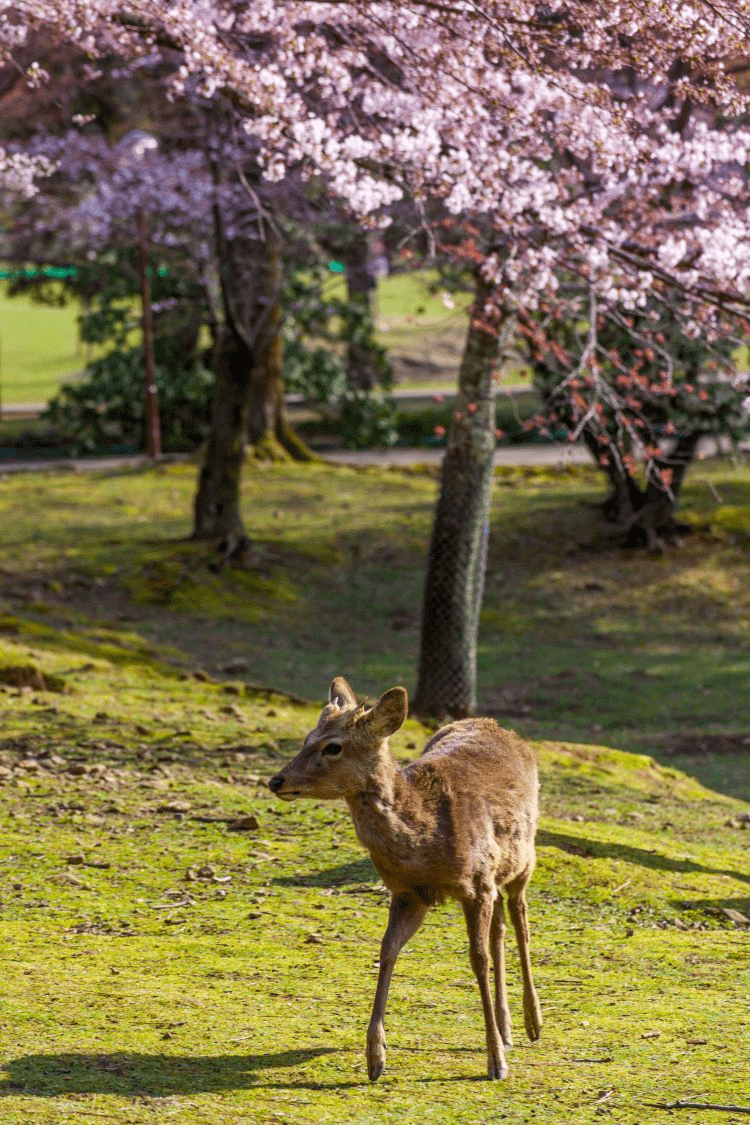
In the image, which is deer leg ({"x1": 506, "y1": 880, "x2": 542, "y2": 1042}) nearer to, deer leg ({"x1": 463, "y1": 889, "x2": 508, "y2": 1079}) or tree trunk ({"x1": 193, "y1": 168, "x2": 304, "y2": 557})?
deer leg ({"x1": 463, "y1": 889, "x2": 508, "y2": 1079})

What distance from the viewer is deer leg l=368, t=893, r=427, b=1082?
19.9 ft

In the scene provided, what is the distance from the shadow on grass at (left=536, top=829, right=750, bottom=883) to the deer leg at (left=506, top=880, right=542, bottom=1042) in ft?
11.2

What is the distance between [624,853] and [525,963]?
3968mm

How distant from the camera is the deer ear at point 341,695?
6.33 m

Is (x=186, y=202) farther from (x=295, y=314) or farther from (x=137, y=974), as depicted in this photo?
(x=137, y=974)

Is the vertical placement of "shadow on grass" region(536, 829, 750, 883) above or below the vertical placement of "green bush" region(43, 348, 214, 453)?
below

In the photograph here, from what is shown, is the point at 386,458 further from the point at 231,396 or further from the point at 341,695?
the point at 341,695

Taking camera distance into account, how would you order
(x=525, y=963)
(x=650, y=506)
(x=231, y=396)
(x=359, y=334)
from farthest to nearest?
(x=359, y=334), (x=650, y=506), (x=231, y=396), (x=525, y=963)

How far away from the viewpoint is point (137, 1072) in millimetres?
6035

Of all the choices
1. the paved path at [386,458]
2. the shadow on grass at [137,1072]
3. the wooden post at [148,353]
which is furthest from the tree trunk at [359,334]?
the shadow on grass at [137,1072]

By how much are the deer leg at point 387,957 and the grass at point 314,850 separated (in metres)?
0.15

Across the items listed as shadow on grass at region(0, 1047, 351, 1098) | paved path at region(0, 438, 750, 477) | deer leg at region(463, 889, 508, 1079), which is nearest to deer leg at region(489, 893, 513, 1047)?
deer leg at region(463, 889, 508, 1079)

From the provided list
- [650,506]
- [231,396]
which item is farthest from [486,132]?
[650,506]

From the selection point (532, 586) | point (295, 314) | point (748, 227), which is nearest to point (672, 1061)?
point (748, 227)
